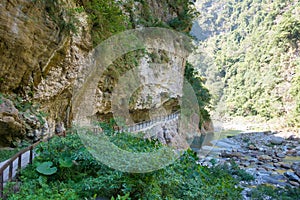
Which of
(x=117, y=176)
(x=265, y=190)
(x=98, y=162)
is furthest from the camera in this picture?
(x=265, y=190)

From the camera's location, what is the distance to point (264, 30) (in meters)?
72.7

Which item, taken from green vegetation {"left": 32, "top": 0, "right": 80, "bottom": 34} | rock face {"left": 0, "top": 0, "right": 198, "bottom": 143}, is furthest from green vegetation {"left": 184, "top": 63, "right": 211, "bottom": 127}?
green vegetation {"left": 32, "top": 0, "right": 80, "bottom": 34}

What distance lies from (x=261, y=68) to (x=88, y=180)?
64070 millimetres

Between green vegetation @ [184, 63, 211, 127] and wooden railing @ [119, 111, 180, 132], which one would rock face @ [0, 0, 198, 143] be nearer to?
wooden railing @ [119, 111, 180, 132]

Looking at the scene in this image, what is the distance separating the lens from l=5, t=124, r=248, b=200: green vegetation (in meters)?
4.82

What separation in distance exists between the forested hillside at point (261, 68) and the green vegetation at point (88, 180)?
25.2 m

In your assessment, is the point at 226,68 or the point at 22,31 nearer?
the point at 22,31

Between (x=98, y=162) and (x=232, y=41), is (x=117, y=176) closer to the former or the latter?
(x=98, y=162)

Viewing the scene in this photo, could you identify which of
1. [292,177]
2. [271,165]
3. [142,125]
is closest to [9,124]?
[142,125]

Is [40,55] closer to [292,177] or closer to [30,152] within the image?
[30,152]

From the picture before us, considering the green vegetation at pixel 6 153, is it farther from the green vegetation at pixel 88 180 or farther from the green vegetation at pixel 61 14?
the green vegetation at pixel 61 14

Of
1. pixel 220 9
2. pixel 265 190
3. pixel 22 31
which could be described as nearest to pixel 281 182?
pixel 265 190

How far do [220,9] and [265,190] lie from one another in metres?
139

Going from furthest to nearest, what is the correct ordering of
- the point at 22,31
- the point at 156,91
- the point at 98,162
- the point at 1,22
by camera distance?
the point at 156,91 → the point at 22,31 → the point at 1,22 → the point at 98,162
